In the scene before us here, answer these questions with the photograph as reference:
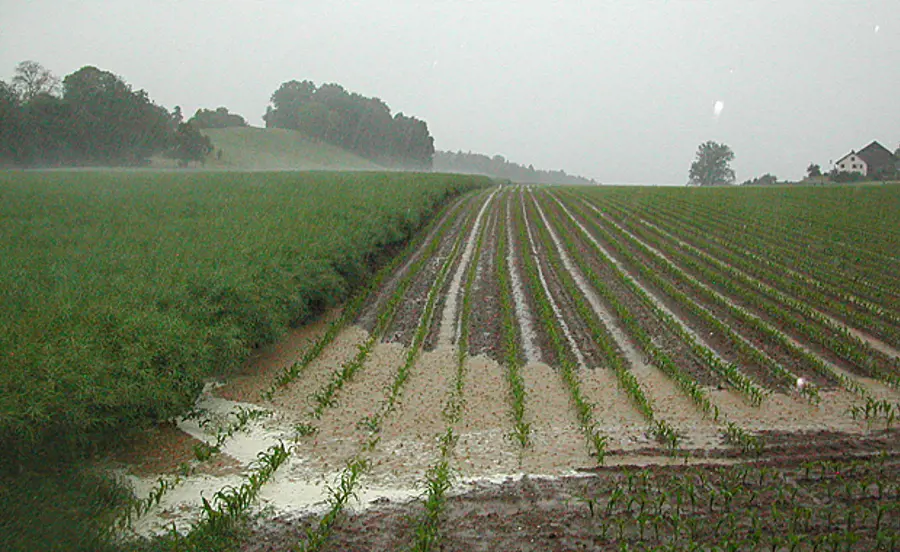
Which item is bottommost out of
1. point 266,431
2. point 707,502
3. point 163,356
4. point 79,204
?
point 266,431

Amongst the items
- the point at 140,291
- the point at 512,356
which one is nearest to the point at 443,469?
the point at 512,356

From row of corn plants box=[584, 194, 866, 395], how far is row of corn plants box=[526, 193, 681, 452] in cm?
298

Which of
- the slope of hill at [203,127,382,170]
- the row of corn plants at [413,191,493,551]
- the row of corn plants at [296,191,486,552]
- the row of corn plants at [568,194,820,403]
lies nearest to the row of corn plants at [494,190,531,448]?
the row of corn plants at [413,191,493,551]

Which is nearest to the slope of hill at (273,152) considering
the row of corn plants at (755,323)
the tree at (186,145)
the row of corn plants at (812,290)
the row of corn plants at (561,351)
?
the tree at (186,145)

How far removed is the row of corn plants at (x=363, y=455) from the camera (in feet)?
17.9

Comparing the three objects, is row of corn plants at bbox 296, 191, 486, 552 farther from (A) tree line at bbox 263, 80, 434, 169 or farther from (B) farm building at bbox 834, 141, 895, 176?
(A) tree line at bbox 263, 80, 434, 169

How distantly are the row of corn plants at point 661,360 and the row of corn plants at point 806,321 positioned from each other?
8.12 ft

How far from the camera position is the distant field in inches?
245

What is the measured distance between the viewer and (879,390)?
905 centimetres

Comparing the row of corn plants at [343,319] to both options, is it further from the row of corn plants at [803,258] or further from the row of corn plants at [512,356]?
the row of corn plants at [803,258]

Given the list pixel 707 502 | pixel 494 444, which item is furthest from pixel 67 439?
pixel 707 502

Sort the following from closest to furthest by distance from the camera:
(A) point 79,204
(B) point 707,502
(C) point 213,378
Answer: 1. (B) point 707,502
2. (C) point 213,378
3. (A) point 79,204

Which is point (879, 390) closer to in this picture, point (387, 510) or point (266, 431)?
point (387, 510)

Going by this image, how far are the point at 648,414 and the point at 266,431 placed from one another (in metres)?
5.42
